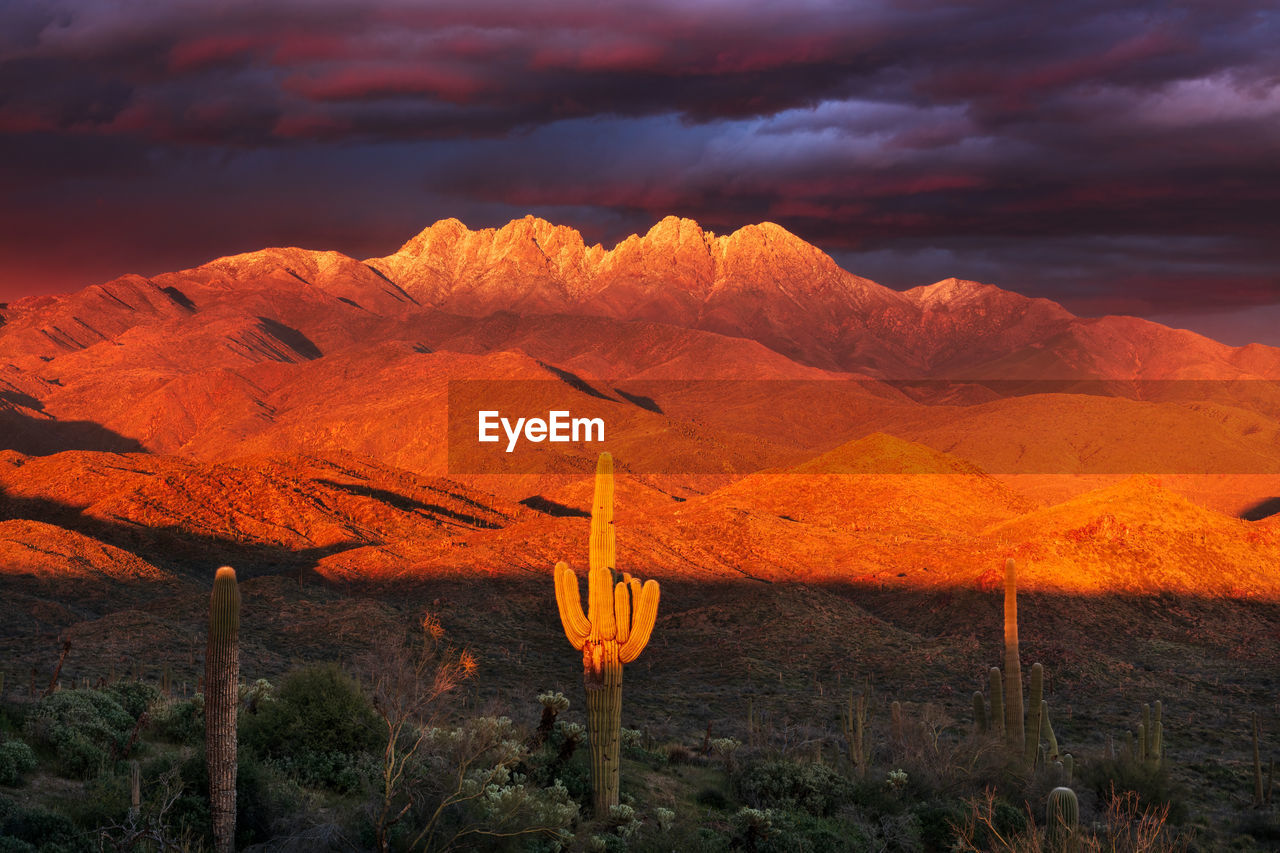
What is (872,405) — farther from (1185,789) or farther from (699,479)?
(1185,789)

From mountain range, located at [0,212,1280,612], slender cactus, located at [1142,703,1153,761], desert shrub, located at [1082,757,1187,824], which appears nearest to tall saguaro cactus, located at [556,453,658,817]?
desert shrub, located at [1082,757,1187,824]

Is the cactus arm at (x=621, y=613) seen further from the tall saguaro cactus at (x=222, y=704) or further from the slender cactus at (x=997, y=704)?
the slender cactus at (x=997, y=704)

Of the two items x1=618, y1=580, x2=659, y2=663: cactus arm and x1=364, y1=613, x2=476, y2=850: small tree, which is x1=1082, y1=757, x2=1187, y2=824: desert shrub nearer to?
x1=618, y1=580, x2=659, y2=663: cactus arm

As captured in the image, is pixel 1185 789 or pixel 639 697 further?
pixel 639 697

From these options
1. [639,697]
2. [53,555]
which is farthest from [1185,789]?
[53,555]

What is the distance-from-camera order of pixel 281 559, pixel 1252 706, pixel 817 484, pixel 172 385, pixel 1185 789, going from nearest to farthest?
pixel 1185 789, pixel 1252 706, pixel 281 559, pixel 817 484, pixel 172 385
